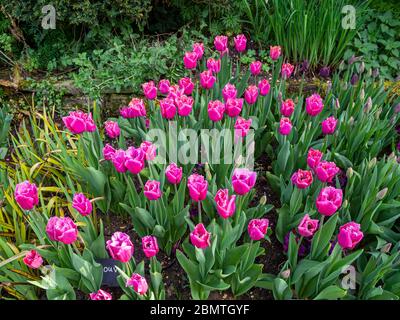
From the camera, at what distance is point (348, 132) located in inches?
93.9

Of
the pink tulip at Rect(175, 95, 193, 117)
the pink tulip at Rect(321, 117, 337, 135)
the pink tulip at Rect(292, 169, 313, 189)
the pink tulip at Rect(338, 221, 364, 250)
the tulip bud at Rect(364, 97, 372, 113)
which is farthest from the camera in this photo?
the tulip bud at Rect(364, 97, 372, 113)

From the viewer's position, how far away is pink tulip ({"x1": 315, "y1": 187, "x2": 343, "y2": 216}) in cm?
162

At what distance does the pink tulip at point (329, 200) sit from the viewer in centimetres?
162

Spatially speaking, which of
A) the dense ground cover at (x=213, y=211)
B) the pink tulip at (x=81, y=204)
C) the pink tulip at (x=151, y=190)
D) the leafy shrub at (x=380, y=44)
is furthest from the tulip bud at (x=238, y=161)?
the leafy shrub at (x=380, y=44)

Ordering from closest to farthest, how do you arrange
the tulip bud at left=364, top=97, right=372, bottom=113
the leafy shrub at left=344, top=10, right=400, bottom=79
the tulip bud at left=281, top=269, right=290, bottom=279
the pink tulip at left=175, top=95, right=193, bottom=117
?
the tulip bud at left=281, top=269, right=290, bottom=279
the pink tulip at left=175, top=95, right=193, bottom=117
the tulip bud at left=364, top=97, right=372, bottom=113
the leafy shrub at left=344, top=10, right=400, bottom=79

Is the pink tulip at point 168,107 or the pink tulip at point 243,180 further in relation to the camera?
the pink tulip at point 168,107

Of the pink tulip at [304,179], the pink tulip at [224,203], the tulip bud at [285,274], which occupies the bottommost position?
the tulip bud at [285,274]

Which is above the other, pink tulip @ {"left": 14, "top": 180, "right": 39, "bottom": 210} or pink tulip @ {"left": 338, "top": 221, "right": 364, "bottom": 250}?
pink tulip @ {"left": 14, "top": 180, "right": 39, "bottom": 210}

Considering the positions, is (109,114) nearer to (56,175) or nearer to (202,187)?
(56,175)

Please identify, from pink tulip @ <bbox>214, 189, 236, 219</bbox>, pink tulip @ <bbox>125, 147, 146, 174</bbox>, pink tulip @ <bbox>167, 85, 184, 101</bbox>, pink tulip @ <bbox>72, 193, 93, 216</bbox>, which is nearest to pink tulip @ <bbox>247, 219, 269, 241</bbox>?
pink tulip @ <bbox>214, 189, 236, 219</bbox>

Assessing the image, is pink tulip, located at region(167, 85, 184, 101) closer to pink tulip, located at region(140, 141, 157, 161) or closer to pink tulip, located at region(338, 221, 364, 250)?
pink tulip, located at region(140, 141, 157, 161)

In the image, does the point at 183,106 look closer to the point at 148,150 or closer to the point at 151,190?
the point at 148,150

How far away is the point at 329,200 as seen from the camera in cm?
166

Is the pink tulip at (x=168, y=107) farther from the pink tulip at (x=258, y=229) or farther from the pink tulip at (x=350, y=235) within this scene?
the pink tulip at (x=350, y=235)
